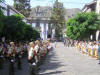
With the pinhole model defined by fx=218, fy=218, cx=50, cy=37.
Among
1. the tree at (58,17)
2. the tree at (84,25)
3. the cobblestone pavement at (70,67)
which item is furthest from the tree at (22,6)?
the cobblestone pavement at (70,67)

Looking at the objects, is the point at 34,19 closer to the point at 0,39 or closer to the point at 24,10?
the point at 24,10

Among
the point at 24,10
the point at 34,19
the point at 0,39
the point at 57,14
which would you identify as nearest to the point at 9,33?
the point at 0,39

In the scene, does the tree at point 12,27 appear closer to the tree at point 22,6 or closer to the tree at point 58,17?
the tree at point 22,6

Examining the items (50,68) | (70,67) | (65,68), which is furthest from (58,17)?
(65,68)

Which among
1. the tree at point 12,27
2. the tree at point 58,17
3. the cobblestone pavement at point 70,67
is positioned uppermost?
the tree at point 58,17

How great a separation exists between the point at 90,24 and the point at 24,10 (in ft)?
92.7

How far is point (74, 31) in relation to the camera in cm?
4053

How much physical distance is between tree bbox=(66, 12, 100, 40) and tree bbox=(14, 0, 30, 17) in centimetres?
2415

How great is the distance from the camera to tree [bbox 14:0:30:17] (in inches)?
2434


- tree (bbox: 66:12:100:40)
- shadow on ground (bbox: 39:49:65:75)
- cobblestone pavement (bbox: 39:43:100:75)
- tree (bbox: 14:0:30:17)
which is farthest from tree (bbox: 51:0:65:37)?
shadow on ground (bbox: 39:49:65:75)

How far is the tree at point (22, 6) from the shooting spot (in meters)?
61.8

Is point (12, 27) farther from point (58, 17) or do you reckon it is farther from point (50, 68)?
point (58, 17)

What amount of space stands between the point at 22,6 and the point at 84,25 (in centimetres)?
2812

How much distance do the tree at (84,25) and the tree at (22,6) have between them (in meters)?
24.2
